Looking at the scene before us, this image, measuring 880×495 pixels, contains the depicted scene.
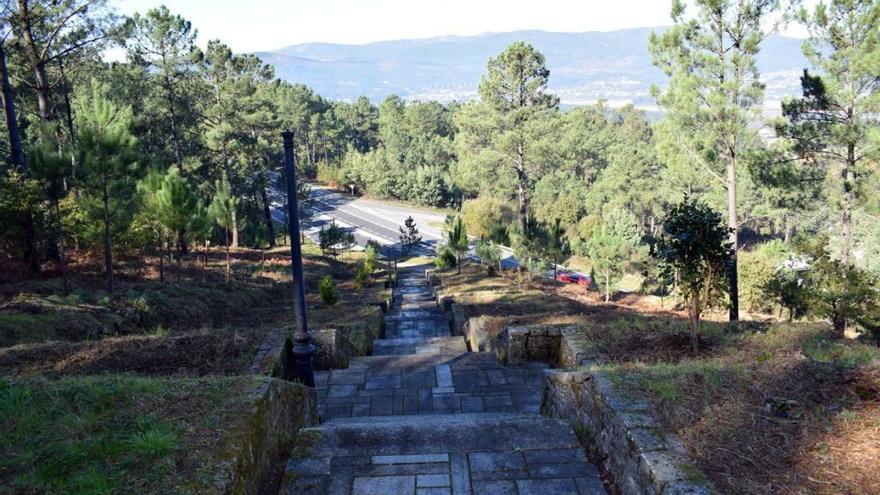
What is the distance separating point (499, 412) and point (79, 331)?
8.18 m

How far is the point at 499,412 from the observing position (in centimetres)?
629

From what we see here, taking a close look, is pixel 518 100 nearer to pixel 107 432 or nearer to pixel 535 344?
pixel 535 344

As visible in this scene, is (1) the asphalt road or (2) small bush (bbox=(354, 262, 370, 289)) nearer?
(2) small bush (bbox=(354, 262, 370, 289))

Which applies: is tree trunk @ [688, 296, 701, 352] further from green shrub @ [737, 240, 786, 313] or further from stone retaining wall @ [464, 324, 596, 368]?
green shrub @ [737, 240, 786, 313]

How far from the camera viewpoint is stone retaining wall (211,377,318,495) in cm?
342

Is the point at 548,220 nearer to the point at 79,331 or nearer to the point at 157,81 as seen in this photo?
the point at 157,81

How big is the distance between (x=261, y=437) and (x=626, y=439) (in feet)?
8.70

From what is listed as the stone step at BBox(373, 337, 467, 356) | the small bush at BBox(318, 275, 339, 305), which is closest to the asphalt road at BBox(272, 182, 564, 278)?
the small bush at BBox(318, 275, 339, 305)

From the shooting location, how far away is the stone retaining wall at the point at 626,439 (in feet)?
10.6

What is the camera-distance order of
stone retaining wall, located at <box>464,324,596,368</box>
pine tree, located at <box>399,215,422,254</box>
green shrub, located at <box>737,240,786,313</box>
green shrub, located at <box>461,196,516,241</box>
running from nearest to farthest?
stone retaining wall, located at <box>464,324,596,368</box>
green shrub, located at <box>737,240,786,313</box>
pine tree, located at <box>399,215,422,254</box>
green shrub, located at <box>461,196,516,241</box>

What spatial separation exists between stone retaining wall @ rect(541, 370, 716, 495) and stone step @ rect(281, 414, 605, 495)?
0.64 feet

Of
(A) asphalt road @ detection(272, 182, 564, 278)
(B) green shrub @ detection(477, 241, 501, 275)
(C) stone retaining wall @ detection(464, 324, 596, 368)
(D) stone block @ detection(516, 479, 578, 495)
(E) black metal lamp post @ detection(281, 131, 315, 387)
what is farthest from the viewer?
(A) asphalt road @ detection(272, 182, 564, 278)

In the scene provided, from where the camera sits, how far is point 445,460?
4250 mm

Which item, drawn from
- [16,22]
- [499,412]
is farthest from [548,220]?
[499,412]
